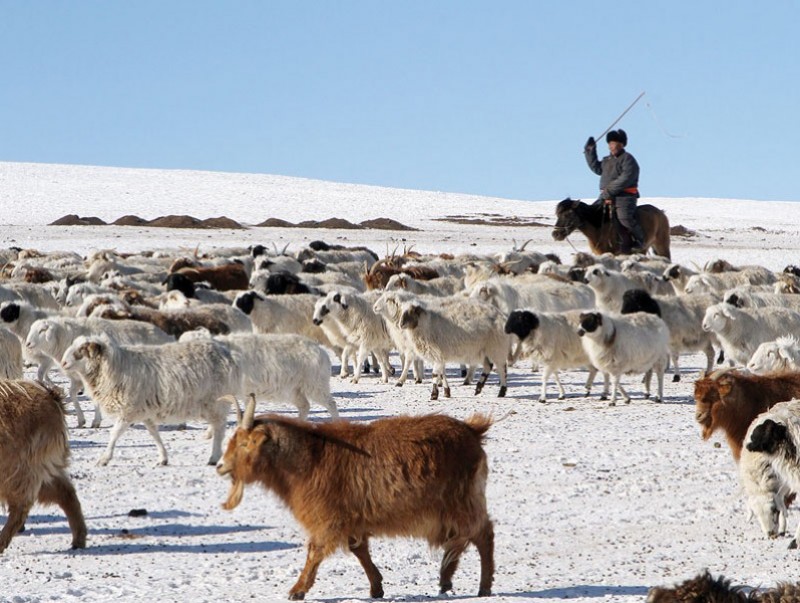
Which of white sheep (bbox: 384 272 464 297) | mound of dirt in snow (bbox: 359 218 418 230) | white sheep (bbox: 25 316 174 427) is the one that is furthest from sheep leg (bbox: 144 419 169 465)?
mound of dirt in snow (bbox: 359 218 418 230)

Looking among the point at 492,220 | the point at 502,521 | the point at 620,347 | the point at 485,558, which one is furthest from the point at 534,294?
the point at 492,220

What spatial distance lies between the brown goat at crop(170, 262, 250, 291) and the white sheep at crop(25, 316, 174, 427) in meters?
8.90

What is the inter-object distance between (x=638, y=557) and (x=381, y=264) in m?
17.8

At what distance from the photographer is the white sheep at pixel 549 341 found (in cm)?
1531

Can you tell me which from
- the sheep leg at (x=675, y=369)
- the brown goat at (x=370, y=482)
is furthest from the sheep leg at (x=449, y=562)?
the sheep leg at (x=675, y=369)

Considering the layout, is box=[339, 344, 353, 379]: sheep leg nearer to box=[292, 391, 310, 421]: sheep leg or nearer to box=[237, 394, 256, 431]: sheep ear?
box=[292, 391, 310, 421]: sheep leg

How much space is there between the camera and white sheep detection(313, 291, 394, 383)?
17.1m

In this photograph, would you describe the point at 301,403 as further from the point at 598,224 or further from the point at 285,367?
the point at 598,224

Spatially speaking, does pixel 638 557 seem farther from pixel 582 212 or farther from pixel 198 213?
pixel 198 213

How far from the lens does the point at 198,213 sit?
70375 millimetres

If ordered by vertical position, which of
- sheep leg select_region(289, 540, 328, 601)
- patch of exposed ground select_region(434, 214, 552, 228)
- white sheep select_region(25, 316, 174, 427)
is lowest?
sheep leg select_region(289, 540, 328, 601)

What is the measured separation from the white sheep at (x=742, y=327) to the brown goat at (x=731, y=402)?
246 inches

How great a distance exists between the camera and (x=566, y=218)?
2464cm

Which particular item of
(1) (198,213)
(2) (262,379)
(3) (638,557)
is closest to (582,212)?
(2) (262,379)
